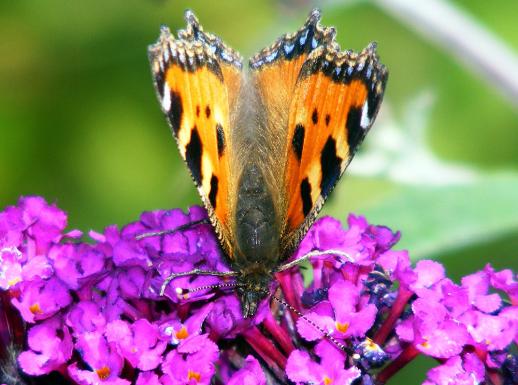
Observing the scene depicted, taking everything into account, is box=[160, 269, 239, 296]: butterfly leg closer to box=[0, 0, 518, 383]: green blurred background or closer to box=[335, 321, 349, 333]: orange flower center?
box=[335, 321, 349, 333]: orange flower center

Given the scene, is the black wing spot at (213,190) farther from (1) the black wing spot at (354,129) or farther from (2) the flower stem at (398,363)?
(2) the flower stem at (398,363)

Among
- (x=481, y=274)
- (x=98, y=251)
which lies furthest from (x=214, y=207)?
(x=481, y=274)

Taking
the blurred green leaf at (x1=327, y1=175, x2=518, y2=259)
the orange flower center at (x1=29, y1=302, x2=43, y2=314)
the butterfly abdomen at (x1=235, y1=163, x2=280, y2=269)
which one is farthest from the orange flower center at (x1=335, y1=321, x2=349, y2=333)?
the blurred green leaf at (x1=327, y1=175, x2=518, y2=259)

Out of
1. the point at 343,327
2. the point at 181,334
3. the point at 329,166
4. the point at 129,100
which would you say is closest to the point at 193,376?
the point at 181,334

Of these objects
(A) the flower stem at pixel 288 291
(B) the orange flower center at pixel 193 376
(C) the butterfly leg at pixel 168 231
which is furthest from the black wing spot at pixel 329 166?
(B) the orange flower center at pixel 193 376

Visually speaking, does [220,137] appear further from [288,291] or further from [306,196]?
[288,291]

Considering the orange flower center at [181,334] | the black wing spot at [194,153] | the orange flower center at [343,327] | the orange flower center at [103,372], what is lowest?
the orange flower center at [343,327]
